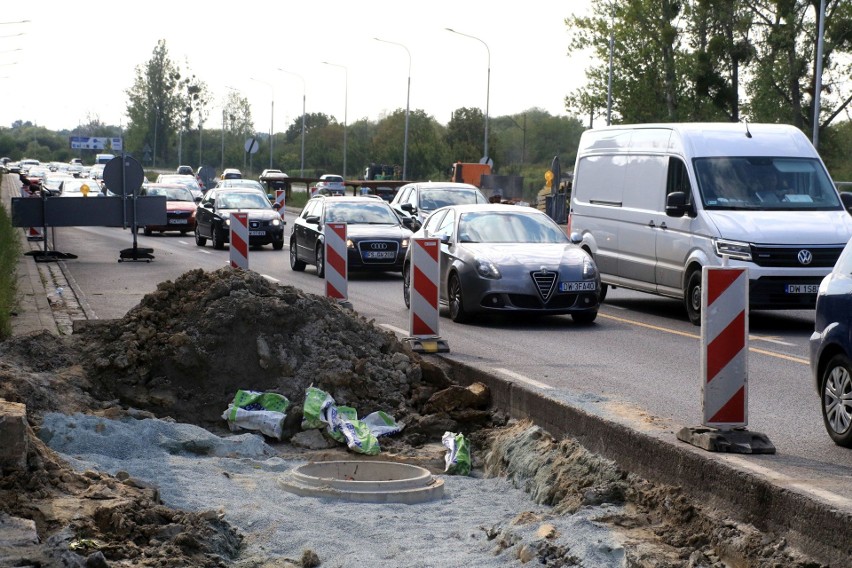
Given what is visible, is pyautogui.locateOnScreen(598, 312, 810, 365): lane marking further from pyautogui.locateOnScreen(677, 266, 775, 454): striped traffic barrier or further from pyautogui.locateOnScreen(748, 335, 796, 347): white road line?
pyautogui.locateOnScreen(677, 266, 775, 454): striped traffic barrier

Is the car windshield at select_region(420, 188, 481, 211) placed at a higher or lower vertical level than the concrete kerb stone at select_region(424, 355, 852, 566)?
higher

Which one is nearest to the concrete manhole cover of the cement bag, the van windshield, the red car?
the cement bag

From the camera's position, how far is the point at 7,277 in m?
16.6

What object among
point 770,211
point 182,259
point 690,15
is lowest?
point 182,259

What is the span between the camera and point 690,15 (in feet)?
220

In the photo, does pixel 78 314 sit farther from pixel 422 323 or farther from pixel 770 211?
pixel 770 211

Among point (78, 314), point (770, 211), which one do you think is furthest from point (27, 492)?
point (770, 211)

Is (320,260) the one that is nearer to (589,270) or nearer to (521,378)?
(589,270)

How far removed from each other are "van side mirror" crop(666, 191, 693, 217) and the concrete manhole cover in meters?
8.87

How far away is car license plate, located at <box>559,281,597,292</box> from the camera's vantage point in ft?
51.8

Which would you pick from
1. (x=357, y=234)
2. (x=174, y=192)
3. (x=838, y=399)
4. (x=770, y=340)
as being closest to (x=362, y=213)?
(x=357, y=234)

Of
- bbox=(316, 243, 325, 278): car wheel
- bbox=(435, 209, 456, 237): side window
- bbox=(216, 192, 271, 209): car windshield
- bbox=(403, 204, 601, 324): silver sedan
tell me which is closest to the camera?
Result: bbox=(403, 204, 601, 324): silver sedan

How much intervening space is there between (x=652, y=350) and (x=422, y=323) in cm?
276

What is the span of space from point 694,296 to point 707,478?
393 inches
